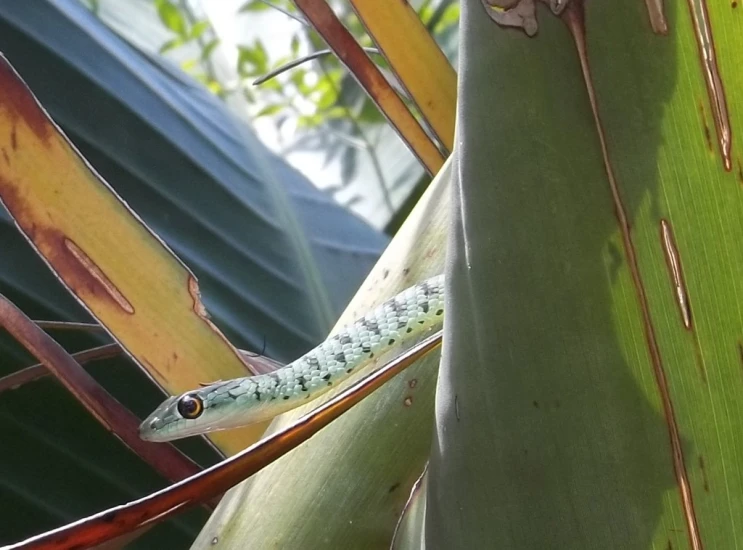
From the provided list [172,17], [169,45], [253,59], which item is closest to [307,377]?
[169,45]

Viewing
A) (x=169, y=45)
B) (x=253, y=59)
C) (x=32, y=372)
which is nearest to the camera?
(x=32, y=372)

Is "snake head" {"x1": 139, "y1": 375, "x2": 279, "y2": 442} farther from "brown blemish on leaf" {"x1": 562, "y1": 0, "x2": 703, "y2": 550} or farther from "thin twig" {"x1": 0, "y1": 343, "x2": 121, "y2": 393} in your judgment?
"brown blemish on leaf" {"x1": 562, "y1": 0, "x2": 703, "y2": 550}

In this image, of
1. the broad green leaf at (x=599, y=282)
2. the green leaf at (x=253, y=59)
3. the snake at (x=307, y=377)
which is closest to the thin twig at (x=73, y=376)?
the snake at (x=307, y=377)

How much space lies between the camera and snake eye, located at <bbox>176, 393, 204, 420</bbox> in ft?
1.65

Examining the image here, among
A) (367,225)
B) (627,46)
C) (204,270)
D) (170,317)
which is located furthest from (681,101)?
(367,225)

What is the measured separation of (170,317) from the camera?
1.12ft

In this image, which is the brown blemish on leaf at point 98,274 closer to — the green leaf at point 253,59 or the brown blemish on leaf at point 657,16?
the brown blemish on leaf at point 657,16

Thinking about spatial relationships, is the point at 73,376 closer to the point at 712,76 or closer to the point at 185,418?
the point at 185,418

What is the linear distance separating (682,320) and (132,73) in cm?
72

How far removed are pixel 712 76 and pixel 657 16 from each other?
0.02 m

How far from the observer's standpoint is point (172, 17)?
1.21m

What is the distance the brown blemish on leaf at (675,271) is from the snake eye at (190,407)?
40cm

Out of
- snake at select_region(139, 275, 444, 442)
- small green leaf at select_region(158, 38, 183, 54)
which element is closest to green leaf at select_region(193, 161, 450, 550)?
snake at select_region(139, 275, 444, 442)

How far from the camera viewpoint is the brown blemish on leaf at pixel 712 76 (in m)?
0.16
